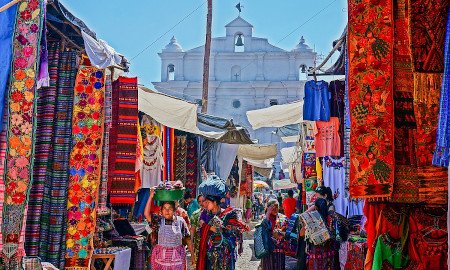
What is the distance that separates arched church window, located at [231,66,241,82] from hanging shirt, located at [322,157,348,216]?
41.3 m

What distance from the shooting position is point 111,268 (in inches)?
254

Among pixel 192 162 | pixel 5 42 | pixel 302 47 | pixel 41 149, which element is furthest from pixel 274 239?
pixel 302 47

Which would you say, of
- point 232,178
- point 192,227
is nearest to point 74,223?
point 192,227

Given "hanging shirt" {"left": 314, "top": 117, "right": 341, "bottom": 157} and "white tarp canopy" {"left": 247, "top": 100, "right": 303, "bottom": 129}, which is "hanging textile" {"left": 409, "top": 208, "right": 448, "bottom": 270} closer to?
"hanging shirt" {"left": 314, "top": 117, "right": 341, "bottom": 157}

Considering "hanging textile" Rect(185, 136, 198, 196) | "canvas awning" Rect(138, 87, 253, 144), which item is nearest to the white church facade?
"hanging textile" Rect(185, 136, 198, 196)

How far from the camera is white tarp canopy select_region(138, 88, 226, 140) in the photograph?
28.3ft

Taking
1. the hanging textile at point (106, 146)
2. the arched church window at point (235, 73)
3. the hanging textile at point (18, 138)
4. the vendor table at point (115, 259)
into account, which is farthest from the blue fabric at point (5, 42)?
the arched church window at point (235, 73)

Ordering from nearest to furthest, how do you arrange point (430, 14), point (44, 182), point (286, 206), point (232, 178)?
1. point (430, 14)
2. point (44, 182)
3. point (286, 206)
4. point (232, 178)

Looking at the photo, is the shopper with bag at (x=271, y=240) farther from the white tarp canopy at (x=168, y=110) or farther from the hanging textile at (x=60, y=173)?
the hanging textile at (x=60, y=173)

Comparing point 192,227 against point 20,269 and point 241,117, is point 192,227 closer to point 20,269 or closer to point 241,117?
point 20,269

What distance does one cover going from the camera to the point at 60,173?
5.70 metres

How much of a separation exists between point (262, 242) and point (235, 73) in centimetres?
4369

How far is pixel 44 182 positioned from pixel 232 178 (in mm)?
11640

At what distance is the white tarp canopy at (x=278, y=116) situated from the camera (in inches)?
383
